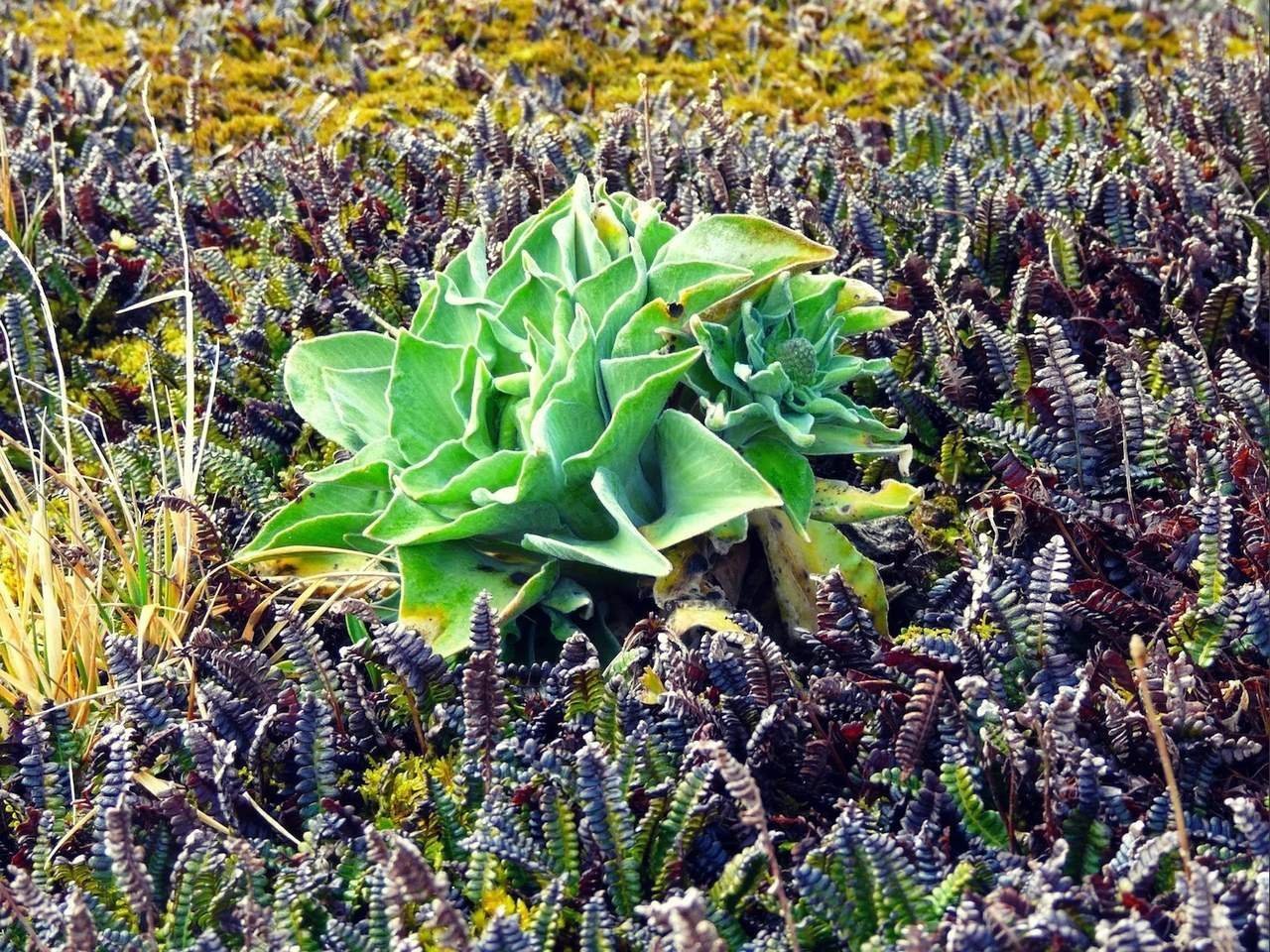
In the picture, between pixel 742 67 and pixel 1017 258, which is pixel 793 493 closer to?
pixel 1017 258

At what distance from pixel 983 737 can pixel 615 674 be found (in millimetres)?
664

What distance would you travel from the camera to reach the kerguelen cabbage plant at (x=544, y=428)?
2.51 meters

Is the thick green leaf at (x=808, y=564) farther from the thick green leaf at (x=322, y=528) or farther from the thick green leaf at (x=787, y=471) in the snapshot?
the thick green leaf at (x=322, y=528)

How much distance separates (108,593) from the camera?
2.97m

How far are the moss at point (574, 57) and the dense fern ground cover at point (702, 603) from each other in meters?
0.96

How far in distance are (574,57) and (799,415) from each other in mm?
3728

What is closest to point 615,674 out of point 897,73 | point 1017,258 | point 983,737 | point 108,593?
point 983,737

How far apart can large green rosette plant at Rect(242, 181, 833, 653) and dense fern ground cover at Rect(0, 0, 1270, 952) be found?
3 cm

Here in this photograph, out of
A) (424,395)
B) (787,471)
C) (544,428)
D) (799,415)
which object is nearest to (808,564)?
(787,471)

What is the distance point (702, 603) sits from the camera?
2.66 m

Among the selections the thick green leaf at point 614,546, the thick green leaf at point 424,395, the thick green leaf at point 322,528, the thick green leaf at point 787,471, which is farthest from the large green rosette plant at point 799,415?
the thick green leaf at point 322,528

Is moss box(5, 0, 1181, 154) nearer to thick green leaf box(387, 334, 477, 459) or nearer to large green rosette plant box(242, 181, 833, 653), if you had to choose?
large green rosette plant box(242, 181, 833, 653)

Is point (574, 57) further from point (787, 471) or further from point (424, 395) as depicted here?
point (787, 471)

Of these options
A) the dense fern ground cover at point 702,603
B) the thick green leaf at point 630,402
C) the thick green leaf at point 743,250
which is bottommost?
the dense fern ground cover at point 702,603
